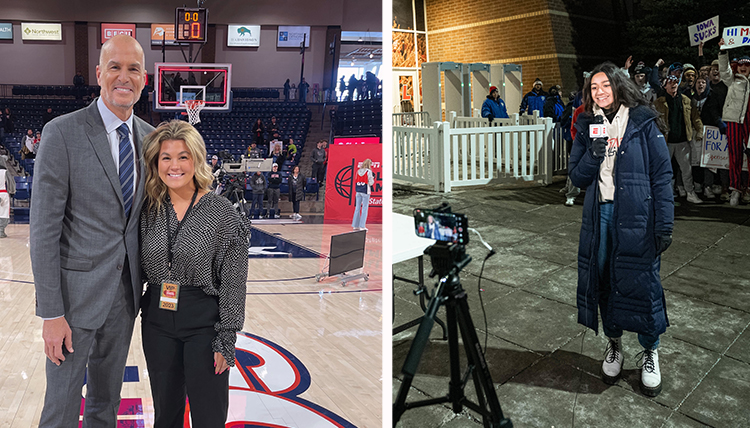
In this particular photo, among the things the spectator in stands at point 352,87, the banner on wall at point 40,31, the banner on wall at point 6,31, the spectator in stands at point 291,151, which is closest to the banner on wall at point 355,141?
the spectator in stands at point 291,151

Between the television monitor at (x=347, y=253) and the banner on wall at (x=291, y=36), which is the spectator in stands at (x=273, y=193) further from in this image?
the banner on wall at (x=291, y=36)

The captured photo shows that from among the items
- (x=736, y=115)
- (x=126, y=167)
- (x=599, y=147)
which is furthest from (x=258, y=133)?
(x=599, y=147)

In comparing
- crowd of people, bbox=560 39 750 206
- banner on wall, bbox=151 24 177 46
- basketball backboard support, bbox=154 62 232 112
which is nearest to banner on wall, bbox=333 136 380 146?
basketball backboard support, bbox=154 62 232 112

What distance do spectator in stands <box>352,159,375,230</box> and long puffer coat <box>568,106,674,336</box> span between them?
562cm

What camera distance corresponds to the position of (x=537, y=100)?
281 inches

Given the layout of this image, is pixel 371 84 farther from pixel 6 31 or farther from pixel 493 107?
pixel 6 31

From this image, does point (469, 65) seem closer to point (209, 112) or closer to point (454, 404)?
point (209, 112)

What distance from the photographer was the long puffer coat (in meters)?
1.75

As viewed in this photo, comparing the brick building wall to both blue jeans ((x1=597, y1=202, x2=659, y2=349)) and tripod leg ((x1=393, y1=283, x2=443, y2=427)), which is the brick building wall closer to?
blue jeans ((x1=597, y1=202, x2=659, y2=349))

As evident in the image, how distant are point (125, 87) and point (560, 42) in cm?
912

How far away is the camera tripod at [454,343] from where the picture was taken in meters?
0.75

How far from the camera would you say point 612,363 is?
6.30ft

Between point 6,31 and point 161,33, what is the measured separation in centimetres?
415

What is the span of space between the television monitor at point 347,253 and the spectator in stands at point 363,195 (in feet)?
7.51
